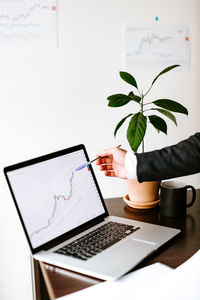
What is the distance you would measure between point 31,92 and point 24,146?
309mm

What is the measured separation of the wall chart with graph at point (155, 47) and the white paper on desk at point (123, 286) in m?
1.56

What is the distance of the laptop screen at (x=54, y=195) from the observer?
1.04 m

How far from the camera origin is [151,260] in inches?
39.6

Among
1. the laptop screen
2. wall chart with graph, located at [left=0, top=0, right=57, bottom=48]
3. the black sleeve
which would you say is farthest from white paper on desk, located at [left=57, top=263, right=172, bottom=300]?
wall chart with graph, located at [left=0, top=0, right=57, bottom=48]

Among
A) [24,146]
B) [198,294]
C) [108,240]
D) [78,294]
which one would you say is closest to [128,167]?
[108,240]

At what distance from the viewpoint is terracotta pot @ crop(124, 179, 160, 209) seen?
134cm

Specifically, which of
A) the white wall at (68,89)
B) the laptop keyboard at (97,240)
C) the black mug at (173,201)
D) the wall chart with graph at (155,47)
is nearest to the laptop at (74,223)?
the laptop keyboard at (97,240)

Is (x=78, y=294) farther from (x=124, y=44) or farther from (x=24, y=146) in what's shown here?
(x=124, y=44)

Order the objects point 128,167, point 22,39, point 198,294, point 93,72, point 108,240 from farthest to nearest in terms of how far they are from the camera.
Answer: point 93,72
point 22,39
point 128,167
point 108,240
point 198,294

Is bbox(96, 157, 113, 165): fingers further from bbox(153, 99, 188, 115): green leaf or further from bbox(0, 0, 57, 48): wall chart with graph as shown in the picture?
bbox(0, 0, 57, 48): wall chart with graph

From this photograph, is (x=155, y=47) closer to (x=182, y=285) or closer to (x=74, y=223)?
(x=74, y=223)

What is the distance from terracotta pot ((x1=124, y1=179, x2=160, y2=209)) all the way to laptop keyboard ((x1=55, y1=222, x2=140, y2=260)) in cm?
18

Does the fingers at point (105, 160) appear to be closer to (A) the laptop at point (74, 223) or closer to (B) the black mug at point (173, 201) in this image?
(A) the laptop at point (74, 223)

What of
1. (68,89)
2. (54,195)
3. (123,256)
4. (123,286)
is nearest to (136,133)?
(54,195)
